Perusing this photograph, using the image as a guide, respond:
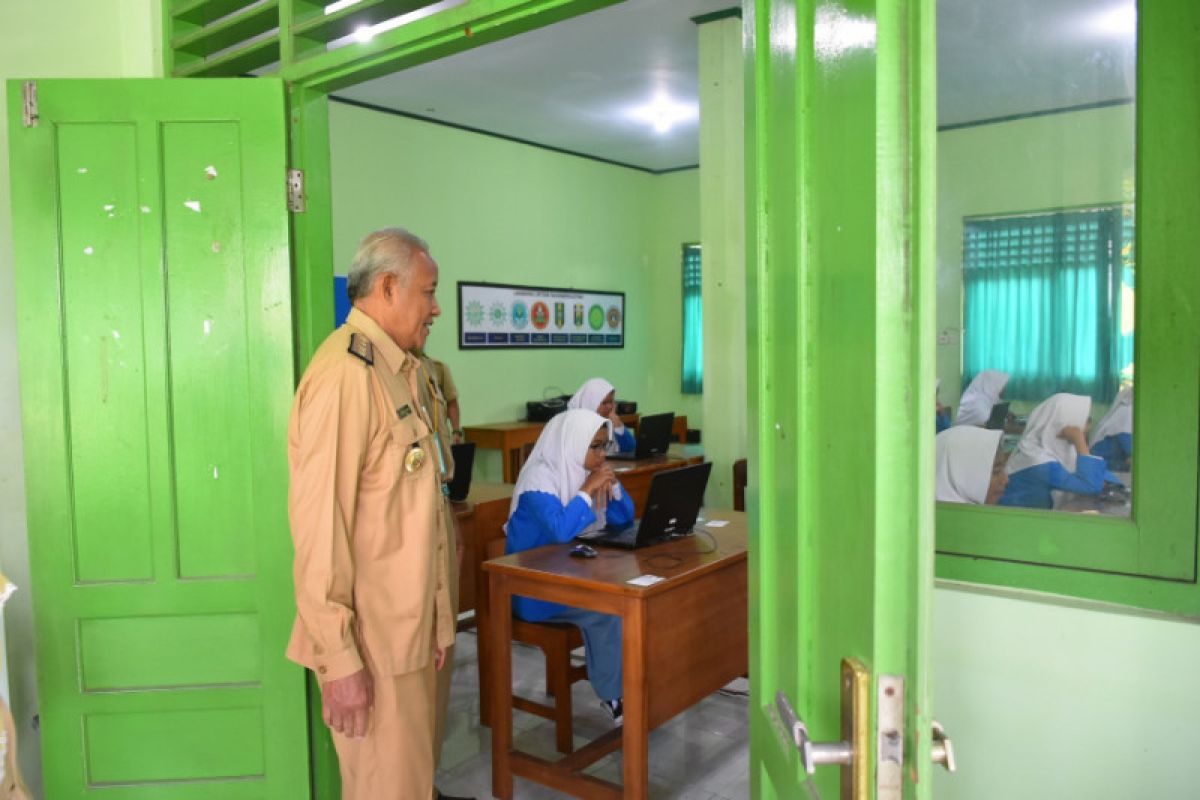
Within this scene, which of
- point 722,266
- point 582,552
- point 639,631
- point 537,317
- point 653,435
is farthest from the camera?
point 537,317

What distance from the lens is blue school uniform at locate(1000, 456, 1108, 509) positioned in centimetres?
156

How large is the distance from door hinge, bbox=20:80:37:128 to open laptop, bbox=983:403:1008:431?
230 cm

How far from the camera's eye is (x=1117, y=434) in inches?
60.6

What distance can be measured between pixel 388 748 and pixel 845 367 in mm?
1626

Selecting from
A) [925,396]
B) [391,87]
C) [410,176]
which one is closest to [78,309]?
[925,396]

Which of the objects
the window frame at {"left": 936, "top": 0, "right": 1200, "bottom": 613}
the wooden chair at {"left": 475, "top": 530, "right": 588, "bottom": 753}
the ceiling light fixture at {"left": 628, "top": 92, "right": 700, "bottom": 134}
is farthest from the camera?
the ceiling light fixture at {"left": 628, "top": 92, "right": 700, "bottom": 134}

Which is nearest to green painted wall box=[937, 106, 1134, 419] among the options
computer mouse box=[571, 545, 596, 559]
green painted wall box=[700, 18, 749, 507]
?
computer mouse box=[571, 545, 596, 559]

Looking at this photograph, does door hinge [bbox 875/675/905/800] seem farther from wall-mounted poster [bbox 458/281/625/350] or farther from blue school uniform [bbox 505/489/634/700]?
wall-mounted poster [bbox 458/281/625/350]

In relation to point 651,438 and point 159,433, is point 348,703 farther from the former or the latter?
point 651,438

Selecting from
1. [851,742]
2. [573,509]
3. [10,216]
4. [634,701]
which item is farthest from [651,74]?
[851,742]

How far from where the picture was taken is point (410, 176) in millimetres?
6746

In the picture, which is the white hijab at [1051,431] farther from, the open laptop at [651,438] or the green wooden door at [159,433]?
the open laptop at [651,438]

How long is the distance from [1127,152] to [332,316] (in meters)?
1.90

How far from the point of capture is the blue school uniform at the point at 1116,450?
1.52 m
